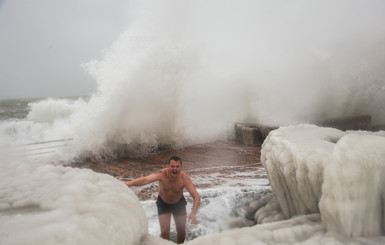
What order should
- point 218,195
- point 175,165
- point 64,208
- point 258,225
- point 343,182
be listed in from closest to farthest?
point 64,208 → point 343,182 → point 258,225 → point 175,165 → point 218,195

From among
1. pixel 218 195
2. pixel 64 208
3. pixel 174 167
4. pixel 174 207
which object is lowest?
pixel 218 195

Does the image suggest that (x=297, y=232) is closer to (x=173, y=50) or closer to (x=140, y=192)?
(x=140, y=192)

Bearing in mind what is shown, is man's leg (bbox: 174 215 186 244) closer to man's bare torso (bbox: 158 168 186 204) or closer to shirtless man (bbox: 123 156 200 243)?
shirtless man (bbox: 123 156 200 243)

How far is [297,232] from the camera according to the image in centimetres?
160

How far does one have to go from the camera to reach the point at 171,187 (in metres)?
2.43

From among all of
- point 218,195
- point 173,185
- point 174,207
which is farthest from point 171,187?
point 218,195

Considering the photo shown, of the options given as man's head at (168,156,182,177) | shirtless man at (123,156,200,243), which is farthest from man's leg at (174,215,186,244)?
man's head at (168,156,182,177)

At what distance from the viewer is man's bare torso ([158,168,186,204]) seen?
7.95 feet

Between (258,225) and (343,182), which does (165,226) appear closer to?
(258,225)

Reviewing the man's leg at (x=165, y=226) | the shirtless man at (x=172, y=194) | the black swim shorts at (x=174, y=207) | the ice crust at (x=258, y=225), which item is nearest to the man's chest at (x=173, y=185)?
the shirtless man at (x=172, y=194)

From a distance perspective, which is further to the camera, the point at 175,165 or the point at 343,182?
the point at 175,165

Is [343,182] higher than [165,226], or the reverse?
[343,182]

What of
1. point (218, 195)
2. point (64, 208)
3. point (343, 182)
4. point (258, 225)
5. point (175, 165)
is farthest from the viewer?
point (218, 195)

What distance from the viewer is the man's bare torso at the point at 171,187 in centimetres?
242
